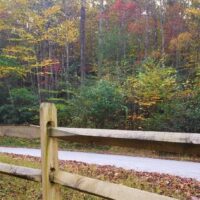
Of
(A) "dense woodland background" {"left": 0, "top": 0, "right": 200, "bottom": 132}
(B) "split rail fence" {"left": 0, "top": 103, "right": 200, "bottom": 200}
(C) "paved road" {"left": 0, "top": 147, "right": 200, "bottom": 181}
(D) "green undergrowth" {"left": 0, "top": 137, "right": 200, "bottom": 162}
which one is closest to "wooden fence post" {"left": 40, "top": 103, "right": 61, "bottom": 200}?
(B) "split rail fence" {"left": 0, "top": 103, "right": 200, "bottom": 200}

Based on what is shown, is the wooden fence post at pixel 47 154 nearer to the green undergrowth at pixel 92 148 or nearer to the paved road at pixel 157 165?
the paved road at pixel 157 165

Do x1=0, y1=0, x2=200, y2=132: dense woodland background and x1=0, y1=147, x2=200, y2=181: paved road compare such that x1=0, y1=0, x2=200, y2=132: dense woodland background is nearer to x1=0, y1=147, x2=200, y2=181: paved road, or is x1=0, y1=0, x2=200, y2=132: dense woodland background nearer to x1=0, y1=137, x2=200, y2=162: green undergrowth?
x1=0, y1=137, x2=200, y2=162: green undergrowth

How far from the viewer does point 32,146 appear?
2039cm

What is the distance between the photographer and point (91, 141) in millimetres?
2848

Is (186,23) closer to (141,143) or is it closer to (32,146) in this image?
(32,146)

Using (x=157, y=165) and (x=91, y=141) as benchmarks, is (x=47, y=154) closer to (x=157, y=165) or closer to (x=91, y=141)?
A: (x=91, y=141)

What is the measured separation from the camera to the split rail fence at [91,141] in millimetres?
2271

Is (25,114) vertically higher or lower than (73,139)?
lower

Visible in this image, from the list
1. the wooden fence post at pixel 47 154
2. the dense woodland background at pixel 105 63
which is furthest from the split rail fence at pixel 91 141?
the dense woodland background at pixel 105 63

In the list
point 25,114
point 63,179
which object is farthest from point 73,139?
point 25,114

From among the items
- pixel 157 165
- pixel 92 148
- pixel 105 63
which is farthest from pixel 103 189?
pixel 105 63

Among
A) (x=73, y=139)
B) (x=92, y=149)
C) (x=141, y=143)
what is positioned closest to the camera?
(x=141, y=143)

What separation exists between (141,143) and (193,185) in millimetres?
4697

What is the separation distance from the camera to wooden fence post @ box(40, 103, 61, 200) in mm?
3137
